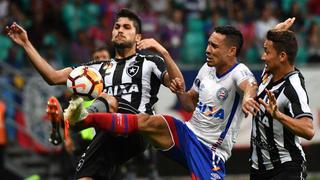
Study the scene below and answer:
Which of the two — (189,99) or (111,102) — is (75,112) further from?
(189,99)

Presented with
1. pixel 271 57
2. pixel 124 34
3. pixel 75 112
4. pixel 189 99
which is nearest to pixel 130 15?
pixel 124 34

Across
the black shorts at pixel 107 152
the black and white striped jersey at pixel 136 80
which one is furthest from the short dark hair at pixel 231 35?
the black shorts at pixel 107 152

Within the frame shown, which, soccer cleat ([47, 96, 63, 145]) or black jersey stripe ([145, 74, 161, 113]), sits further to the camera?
black jersey stripe ([145, 74, 161, 113])

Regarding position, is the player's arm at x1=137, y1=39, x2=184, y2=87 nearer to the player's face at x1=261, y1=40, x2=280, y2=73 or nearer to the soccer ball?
the soccer ball

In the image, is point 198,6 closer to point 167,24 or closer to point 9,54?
point 167,24

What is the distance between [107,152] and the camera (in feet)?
32.4

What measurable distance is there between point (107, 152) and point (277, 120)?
2.19 meters

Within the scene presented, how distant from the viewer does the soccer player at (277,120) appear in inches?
343

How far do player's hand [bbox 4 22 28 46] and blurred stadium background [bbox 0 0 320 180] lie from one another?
237 inches

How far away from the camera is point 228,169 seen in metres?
18.4

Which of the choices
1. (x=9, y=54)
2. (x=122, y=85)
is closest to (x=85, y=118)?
(x=122, y=85)

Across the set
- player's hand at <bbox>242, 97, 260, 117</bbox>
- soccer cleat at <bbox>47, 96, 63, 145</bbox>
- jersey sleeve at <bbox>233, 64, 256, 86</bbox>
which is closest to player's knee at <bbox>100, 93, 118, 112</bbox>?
soccer cleat at <bbox>47, 96, 63, 145</bbox>

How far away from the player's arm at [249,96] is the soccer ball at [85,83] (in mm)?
1550

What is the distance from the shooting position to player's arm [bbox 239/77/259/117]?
332 inches
